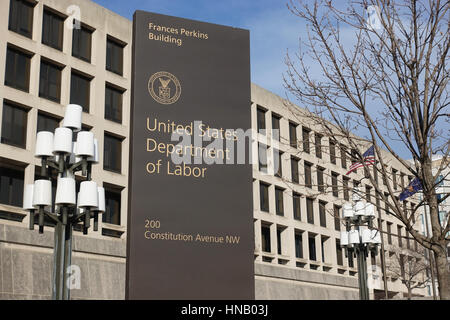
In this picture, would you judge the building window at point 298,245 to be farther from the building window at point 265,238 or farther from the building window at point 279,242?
the building window at point 265,238

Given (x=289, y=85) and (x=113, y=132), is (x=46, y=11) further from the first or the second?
(x=289, y=85)

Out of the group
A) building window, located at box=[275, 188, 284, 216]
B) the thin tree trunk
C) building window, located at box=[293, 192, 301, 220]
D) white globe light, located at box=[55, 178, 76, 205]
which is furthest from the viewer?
building window, located at box=[293, 192, 301, 220]

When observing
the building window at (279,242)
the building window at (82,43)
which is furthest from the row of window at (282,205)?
the building window at (82,43)

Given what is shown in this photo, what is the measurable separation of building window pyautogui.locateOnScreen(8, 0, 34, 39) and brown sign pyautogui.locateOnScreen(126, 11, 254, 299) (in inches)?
681

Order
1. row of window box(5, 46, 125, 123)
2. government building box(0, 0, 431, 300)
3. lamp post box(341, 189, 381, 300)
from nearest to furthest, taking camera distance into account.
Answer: lamp post box(341, 189, 381, 300), government building box(0, 0, 431, 300), row of window box(5, 46, 125, 123)

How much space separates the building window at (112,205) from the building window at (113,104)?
12.5ft

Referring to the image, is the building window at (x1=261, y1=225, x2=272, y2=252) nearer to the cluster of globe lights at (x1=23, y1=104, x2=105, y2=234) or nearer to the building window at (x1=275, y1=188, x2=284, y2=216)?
the building window at (x1=275, y1=188, x2=284, y2=216)

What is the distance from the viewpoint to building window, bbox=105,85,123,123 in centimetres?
3259

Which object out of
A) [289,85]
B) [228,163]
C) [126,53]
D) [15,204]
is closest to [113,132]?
[126,53]

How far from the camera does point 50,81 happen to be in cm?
2997

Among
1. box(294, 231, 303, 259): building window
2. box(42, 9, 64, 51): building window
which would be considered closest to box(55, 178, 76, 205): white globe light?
box(42, 9, 64, 51): building window

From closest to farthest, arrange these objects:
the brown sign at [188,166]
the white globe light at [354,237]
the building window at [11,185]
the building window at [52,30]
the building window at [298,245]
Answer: the brown sign at [188,166] < the white globe light at [354,237] < the building window at [11,185] < the building window at [52,30] < the building window at [298,245]

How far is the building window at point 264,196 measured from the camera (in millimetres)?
41278

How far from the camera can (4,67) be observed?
27406mm
